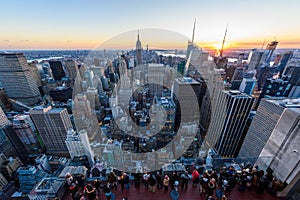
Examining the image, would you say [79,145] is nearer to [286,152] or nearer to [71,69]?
[286,152]

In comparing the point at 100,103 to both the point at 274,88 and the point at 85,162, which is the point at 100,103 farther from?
the point at 274,88

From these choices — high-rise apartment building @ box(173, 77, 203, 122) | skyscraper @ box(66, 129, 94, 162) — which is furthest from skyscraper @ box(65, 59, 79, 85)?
high-rise apartment building @ box(173, 77, 203, 122)

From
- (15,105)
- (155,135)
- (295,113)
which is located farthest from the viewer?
(15,105)

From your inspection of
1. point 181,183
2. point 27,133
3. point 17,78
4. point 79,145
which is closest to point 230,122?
point 181,183

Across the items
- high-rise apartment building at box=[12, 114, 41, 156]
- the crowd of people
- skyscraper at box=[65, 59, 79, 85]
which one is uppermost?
the crowd of people

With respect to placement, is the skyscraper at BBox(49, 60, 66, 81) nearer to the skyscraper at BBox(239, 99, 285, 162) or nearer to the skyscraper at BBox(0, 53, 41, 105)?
the skyscraper at BBox(0, 53, 41, 105)

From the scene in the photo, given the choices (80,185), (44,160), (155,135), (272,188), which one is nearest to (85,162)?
(44,160)
